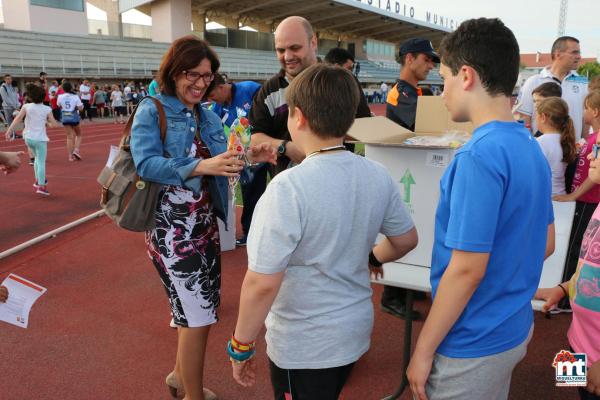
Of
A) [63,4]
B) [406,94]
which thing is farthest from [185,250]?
[63,4]

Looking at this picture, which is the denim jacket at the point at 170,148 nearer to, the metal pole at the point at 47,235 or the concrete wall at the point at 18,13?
the metal pole at the point at 47,235

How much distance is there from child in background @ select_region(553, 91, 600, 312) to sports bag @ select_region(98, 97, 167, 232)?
9.38 feet

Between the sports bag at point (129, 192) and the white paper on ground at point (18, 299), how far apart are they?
470 millimetres

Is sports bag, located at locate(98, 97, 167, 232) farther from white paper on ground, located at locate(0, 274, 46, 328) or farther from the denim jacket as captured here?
white paper on ground, located at locate(0, 274, 46, 328)

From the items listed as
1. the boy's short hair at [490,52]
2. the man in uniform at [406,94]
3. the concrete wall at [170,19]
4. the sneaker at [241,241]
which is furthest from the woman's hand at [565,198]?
the concrete wall at [170,19]

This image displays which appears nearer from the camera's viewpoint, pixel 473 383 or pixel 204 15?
pixel 473 383

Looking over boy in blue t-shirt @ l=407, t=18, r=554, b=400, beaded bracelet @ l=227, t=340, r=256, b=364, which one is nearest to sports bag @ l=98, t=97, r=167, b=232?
beaded bracelet @ l=227, t=340, r=256, b=364

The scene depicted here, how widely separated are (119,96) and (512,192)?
2253 cm

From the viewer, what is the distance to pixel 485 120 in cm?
128

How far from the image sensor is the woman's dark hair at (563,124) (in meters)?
3.50

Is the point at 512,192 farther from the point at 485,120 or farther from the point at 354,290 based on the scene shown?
the point at 354,290

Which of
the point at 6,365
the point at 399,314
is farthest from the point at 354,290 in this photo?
the point at 6,365

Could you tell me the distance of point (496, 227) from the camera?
4.03 feet

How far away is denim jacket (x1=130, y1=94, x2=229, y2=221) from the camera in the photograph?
2084 millimetres
